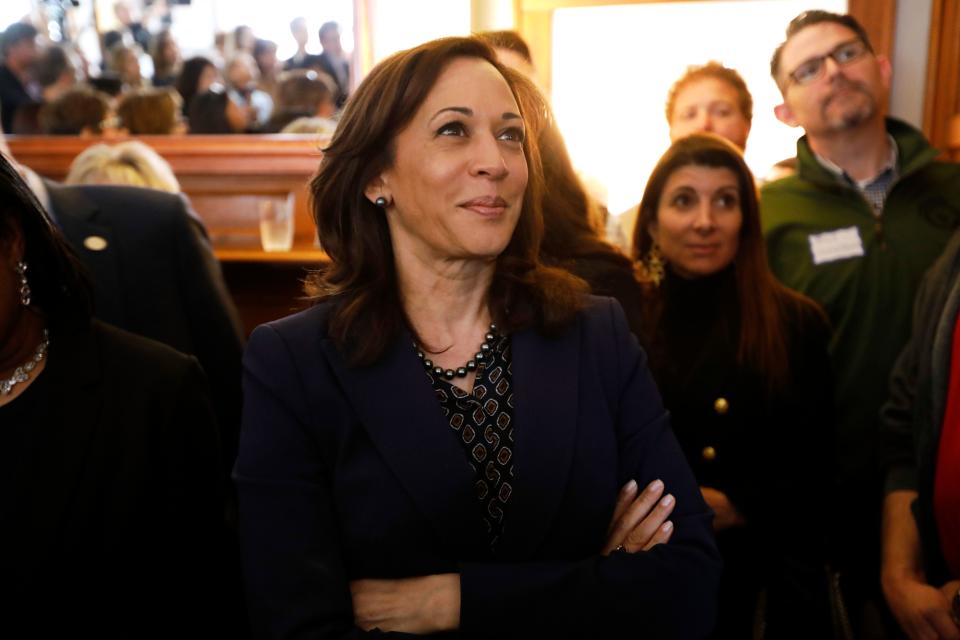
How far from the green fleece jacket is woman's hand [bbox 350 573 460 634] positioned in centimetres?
165

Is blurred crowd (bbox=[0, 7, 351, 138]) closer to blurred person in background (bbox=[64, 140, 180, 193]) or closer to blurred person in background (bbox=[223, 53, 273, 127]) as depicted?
blurred person in background (bbox=[223, 53, 273, 127])

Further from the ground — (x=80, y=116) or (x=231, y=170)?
(x=80, y=116)

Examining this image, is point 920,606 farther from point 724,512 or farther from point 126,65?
point 126,65

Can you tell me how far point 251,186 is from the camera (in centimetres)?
429

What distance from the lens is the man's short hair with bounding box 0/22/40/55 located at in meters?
6.62

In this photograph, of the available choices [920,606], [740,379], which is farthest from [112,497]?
[920,606]

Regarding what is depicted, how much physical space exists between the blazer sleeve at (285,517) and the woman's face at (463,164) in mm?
320

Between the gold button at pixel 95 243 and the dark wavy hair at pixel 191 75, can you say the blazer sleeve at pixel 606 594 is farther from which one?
the dark wavy hair at pixel 191 75

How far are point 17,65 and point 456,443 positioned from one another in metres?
6.47

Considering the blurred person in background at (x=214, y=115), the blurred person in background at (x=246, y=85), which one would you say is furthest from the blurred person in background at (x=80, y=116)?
the blurred person in background at (x=246, y=85)

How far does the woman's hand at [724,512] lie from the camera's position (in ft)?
6.72

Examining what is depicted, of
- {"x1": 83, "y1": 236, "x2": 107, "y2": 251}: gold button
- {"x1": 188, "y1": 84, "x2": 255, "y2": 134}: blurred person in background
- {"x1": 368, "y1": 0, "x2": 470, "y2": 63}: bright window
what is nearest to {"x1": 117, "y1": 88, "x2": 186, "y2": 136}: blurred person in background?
{"x1": 188, "y1": 84, "x2": 255, "y2": 134}: blurred person in background

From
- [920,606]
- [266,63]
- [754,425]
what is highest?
[266,63]

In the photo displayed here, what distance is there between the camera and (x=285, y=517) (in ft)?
4.42
